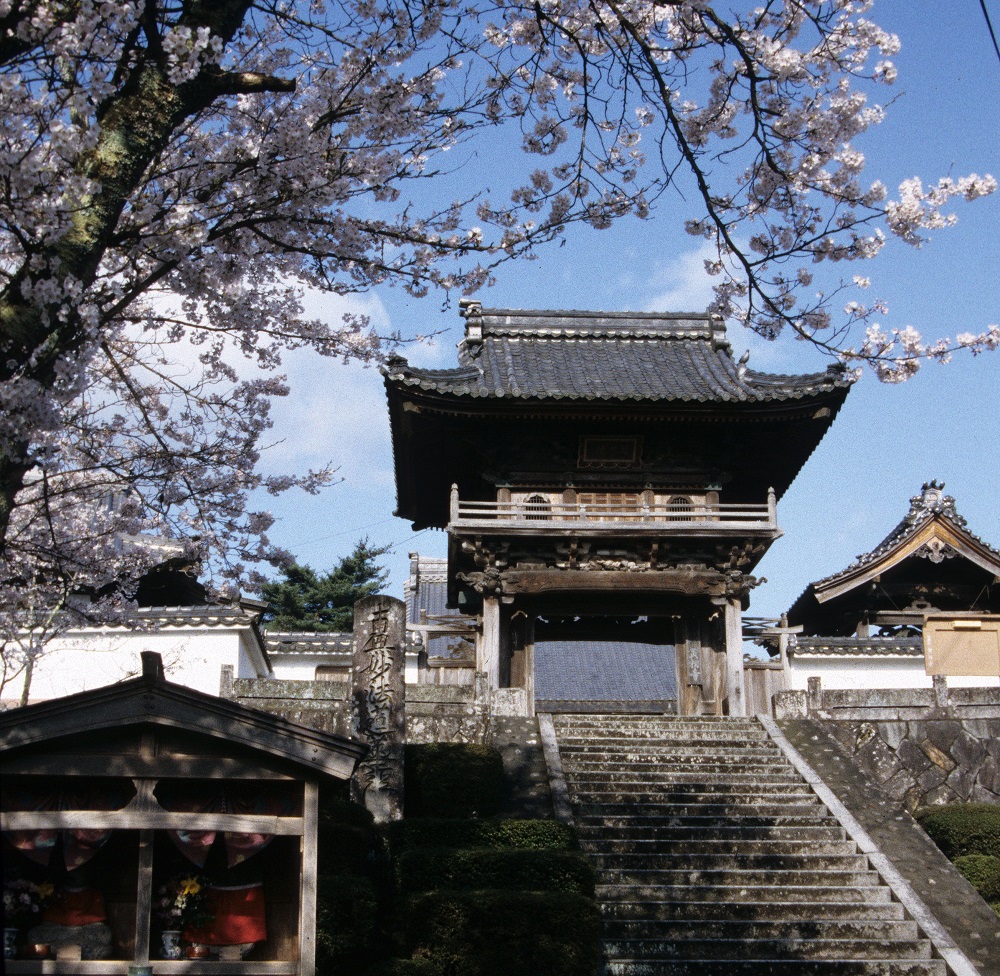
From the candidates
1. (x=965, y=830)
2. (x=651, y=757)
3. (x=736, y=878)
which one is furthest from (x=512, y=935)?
(x=965, y=830)

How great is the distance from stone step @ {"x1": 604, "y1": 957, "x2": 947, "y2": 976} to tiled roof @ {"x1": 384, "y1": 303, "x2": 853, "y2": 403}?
12707mm

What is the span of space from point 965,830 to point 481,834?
6.12 m

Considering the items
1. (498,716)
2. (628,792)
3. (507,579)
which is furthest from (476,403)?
(628,792)

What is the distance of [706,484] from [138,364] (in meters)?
15.5

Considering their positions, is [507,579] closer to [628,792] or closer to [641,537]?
[641,537]

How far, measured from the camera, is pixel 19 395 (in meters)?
6.23

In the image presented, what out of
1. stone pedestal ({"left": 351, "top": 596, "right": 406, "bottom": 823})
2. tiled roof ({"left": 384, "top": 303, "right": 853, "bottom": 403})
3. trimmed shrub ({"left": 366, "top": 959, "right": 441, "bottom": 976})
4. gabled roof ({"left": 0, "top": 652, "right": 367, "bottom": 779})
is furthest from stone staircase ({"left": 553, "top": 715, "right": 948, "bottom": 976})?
tiled roof ({"left": 384, "top": 303, "right": 853, "bottom": 403})

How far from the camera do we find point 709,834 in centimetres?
1406

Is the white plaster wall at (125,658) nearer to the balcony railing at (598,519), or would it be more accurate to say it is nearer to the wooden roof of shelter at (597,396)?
the wooden roof of shelter at (597,396)

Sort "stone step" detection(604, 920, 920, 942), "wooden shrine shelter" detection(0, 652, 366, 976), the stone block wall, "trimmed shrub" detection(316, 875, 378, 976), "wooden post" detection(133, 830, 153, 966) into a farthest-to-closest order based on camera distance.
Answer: the stone block wall < "stone step" detection(604, 920, 920, 942) < "trimmed shrub" detection(316, 875, 378, 976) < "wooden shrine shelter" detection(0, 652, 366, 976) < "wooden post" detection(133, 830, 153, 966)

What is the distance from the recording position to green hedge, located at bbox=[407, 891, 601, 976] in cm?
1024

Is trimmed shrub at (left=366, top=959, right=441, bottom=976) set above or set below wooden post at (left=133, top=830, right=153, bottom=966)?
below

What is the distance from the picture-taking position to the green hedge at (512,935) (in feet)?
33.6

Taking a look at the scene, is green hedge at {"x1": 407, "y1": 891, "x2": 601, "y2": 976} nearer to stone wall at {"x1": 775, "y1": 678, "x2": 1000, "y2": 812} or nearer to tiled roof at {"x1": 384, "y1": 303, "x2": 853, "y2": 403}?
stone wall at {"x1": 775, "y1": 678, "x2": 1000, "y2": 812}
